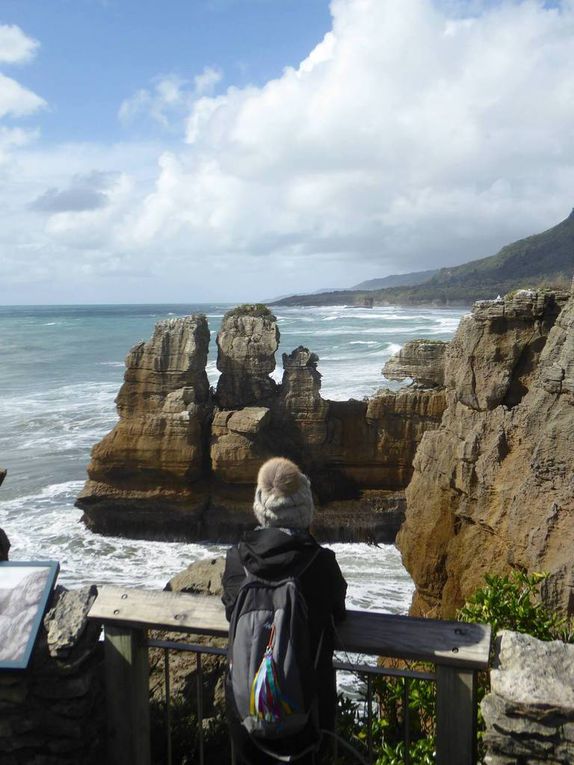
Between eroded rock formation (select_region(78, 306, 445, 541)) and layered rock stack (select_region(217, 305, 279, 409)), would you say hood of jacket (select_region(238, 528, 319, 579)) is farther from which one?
layered rock stack (select_region(217, 305, 279, 409))

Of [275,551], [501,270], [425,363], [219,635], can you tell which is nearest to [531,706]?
[275,551]

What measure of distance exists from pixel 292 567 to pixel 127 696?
1273 millimetres

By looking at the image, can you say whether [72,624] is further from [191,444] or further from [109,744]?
[191,444]

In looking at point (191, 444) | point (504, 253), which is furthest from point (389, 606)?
point (504, 253)

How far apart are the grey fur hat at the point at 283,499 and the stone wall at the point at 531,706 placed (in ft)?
3.21

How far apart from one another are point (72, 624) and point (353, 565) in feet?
43.6

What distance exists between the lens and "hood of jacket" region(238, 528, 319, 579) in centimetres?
255

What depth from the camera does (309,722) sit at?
102 inches

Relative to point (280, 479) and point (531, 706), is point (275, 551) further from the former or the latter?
point (531, 706)

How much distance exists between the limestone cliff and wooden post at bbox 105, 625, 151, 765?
379 centimetres

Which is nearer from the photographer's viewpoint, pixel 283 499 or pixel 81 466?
pixel 283 499

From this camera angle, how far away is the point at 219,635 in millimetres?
2908

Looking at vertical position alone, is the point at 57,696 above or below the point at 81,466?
above

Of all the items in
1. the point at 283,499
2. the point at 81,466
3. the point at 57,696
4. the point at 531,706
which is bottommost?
the point at 81,466
